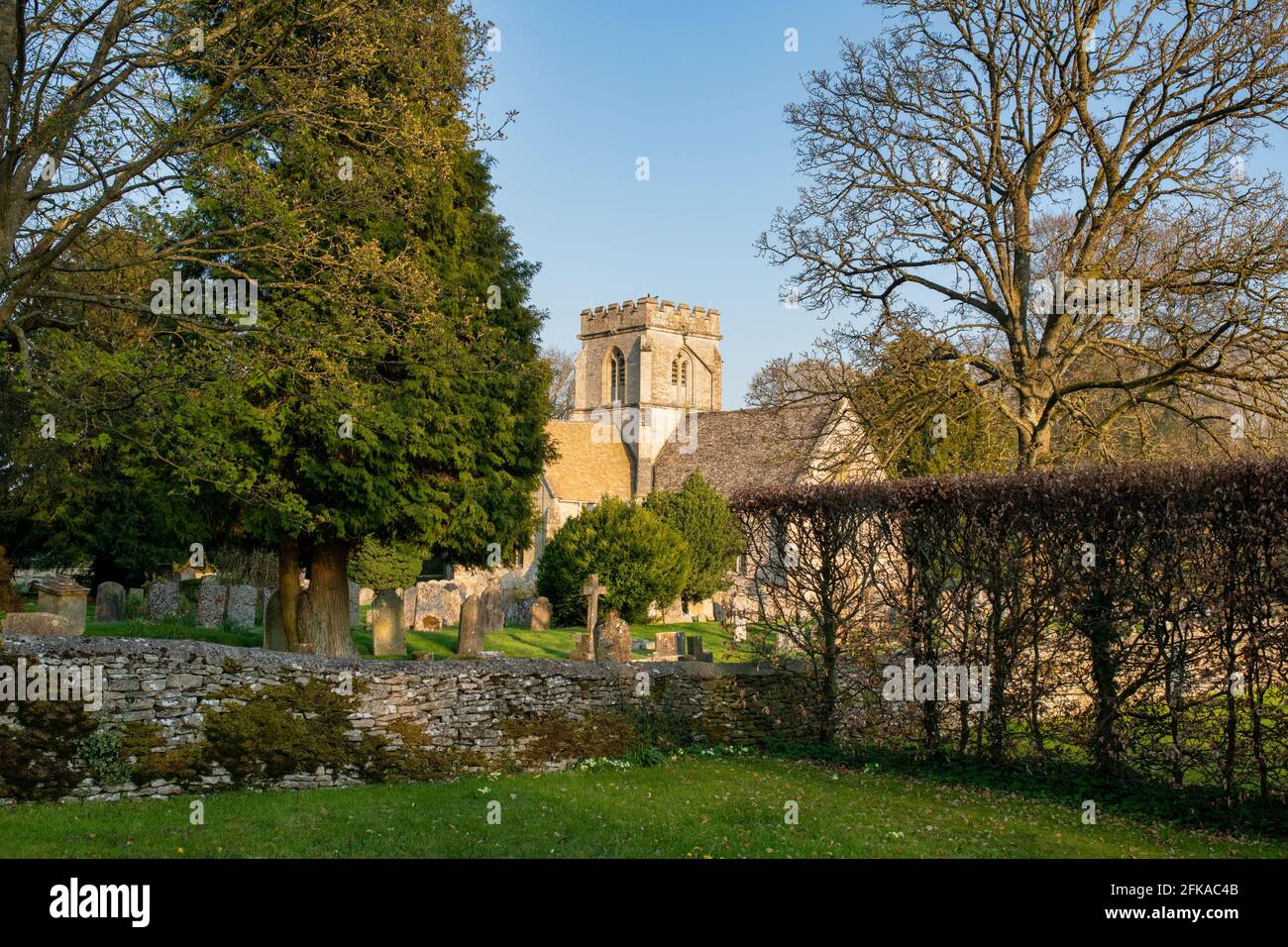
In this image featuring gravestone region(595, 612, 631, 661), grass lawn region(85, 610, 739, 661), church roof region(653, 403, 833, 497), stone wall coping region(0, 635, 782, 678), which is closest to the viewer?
stone wall coping region(0, 635, 782, 678)

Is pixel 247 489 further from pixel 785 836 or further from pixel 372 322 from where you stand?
pixel 785 836

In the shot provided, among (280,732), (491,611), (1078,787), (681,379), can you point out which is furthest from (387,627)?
(681,379)

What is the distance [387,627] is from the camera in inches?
740

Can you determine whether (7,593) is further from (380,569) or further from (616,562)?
(616,562)

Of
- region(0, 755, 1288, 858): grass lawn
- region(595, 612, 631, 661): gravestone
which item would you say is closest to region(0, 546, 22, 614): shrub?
region(595, 612, 631, 661): gravestone

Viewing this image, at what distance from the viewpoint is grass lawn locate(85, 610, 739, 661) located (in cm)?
1766

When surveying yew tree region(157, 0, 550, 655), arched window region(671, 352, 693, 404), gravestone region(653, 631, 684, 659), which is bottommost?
gravestone region(653, 631, 684, 659)

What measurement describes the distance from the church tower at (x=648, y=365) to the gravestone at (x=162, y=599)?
33.3 meters

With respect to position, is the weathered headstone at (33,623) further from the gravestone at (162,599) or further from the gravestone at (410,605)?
the gravestone at (410,605)

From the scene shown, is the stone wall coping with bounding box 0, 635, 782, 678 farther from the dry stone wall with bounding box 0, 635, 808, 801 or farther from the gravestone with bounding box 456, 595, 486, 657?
the gravestone with bounding box 456, 595, 486, 657

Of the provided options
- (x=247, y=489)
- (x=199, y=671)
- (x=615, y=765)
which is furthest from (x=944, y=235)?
(x=199, y=671)

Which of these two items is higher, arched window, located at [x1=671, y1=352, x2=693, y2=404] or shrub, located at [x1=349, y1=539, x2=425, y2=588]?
arched window, located at [x1=671, y1=352, x2=693, y2=404]

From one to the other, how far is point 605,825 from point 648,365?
48.3 metres

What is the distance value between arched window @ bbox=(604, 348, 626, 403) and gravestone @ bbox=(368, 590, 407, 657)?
38.7 m
